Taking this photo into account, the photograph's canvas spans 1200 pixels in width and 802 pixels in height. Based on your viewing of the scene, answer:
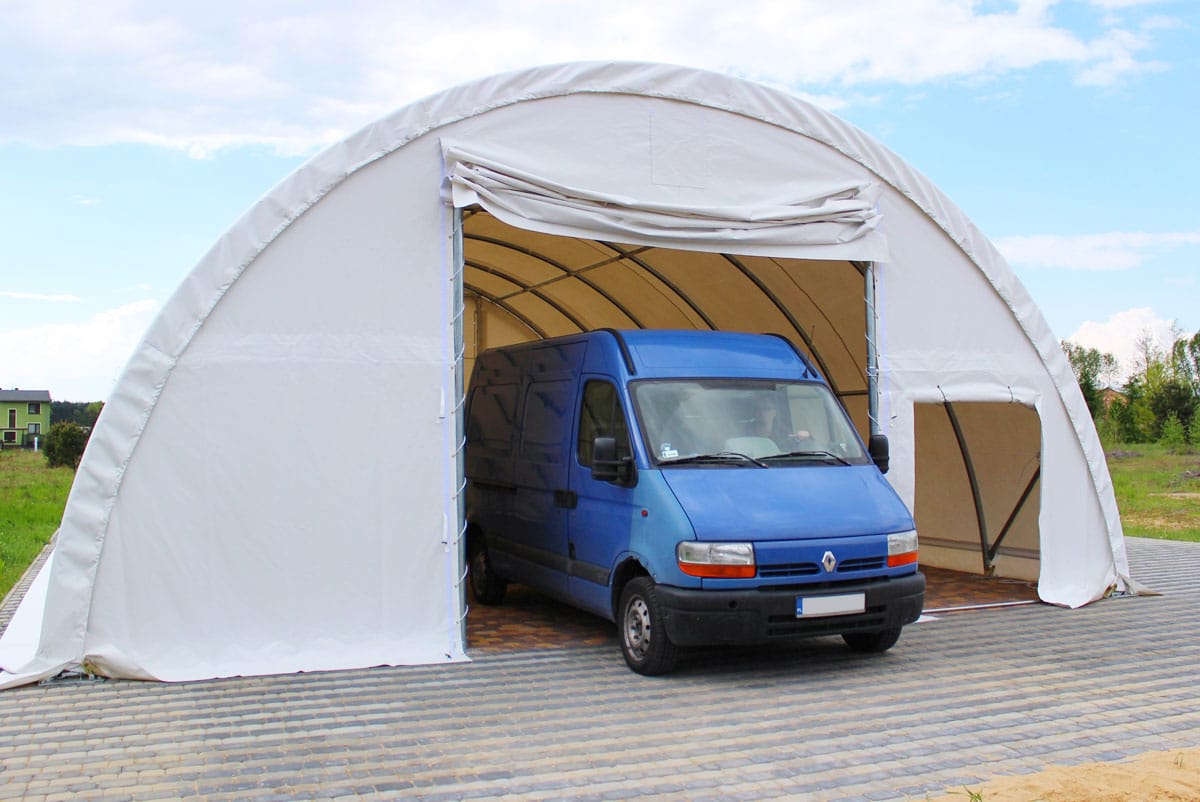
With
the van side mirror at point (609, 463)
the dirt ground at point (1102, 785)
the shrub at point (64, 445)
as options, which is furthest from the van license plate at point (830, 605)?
the shrub at point (64, 445)

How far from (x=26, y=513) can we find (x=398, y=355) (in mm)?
15369

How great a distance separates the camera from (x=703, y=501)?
7.42m

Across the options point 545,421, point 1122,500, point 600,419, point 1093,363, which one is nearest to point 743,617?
point 600,419

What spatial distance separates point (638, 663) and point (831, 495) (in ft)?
5.82

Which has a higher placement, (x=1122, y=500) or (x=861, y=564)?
(x=861, y=564)

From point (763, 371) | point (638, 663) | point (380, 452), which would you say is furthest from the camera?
point (763, 371)

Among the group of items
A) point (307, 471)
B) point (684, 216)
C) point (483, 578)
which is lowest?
point (483, 578)

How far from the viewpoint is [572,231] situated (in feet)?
29.3

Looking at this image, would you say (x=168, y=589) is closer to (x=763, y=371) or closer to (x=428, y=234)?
(x=428, y=234)

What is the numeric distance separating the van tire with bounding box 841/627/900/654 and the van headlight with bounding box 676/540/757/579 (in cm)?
138

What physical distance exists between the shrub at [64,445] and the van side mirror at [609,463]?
31375 millimetres

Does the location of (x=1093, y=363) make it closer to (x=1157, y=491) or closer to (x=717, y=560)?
(x=1157, y=491)

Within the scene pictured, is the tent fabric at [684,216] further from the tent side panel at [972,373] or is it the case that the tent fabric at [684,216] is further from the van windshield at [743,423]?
the van windshield at [743,423]

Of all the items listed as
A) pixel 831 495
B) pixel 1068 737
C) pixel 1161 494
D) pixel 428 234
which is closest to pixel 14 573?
pixel 428 234
